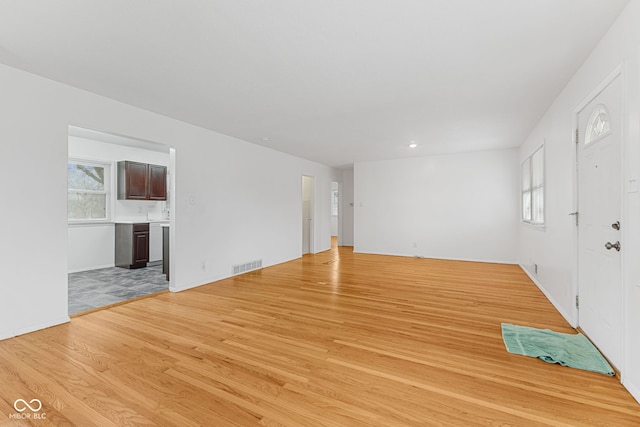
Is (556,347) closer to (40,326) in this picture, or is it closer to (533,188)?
(533,188)

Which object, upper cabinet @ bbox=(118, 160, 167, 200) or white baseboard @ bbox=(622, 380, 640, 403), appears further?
upper cabinet @ bbox=(118, 160, 167, 200)

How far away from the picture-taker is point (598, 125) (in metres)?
2.35

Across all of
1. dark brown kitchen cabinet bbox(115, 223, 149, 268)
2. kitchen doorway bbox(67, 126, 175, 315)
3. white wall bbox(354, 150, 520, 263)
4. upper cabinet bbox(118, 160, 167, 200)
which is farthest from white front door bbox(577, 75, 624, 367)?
upper cabinet bbox(118, 160, 167, 200)

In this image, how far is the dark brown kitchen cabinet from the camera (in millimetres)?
5621

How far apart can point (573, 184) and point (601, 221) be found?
0.68m

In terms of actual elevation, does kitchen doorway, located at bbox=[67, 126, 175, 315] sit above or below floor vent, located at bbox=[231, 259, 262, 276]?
above

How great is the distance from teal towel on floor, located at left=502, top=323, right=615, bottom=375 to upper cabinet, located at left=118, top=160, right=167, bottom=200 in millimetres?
6731

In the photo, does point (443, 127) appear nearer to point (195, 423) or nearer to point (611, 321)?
point (611, 321)

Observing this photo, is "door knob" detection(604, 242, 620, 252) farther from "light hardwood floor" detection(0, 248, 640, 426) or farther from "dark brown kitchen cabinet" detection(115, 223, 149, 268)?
"dark brown kitchen cabinet" detection(115, 223, 149, 268)

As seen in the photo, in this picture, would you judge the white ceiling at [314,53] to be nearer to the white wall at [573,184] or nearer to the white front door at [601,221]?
the white wall at [573,184]

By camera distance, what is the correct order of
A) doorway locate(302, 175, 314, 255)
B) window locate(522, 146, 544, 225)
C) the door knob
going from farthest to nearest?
doorway locate(302, 175, 314, 255) → window locate(522, 146, 544, 225) → the door knob

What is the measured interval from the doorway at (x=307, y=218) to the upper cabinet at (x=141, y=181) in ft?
11.3

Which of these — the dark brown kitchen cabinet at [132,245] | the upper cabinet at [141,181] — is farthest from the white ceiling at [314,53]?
the dark brown kitchen cabinet at [132,245]

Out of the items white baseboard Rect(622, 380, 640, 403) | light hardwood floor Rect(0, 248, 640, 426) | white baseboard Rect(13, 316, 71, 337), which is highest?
white baseboard Rect(622, 380, 640, 403)
